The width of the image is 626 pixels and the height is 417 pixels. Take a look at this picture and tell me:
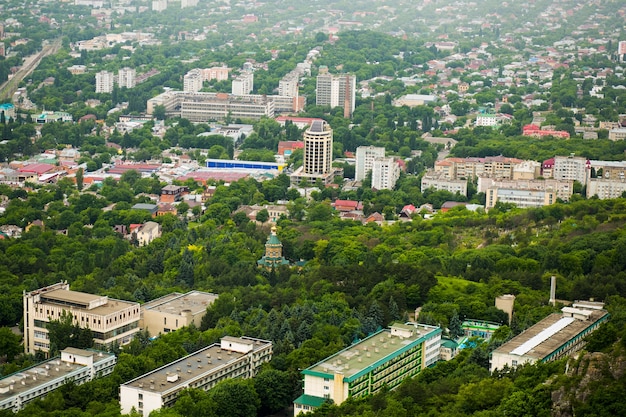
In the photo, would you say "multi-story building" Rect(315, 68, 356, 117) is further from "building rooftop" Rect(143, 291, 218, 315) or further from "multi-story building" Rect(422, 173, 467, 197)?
"building rooftop" Rect(143, 291, 218, 315)

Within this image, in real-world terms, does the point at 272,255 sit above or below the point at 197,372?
above

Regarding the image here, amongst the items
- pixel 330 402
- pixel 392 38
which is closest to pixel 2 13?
pixel 392 38

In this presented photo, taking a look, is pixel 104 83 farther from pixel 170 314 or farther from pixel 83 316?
pixel 83 316

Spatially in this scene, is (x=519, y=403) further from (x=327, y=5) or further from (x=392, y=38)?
(x=327, y=5)

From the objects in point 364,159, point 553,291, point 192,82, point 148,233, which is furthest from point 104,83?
point 553,291

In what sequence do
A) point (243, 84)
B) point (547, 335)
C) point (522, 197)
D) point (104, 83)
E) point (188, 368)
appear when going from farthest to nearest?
point (243, 84), point (104, 83), point (522, 197), point (547, 335), point (188, 368)

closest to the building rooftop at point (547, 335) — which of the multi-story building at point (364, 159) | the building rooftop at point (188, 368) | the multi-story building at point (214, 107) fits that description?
the building rooftop at point (188, 368)

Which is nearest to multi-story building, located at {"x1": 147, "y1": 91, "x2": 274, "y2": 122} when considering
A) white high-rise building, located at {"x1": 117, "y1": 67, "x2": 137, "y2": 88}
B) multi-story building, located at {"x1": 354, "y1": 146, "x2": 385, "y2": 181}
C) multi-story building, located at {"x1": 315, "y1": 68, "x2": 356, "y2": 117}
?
multi-story building, located at {"x1": 315, "y1": 68, "x2": 356, "y2": 117}

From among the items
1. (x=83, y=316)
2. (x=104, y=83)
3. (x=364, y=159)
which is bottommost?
(x=83, y=316)
